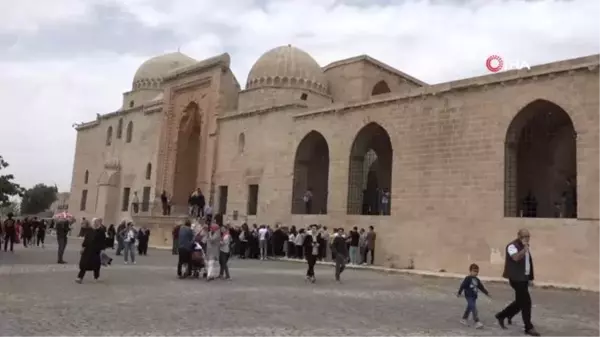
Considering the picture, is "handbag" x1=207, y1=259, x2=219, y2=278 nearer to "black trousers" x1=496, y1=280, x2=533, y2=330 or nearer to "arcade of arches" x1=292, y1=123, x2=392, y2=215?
"black trousers" x1=496, y1=280, x2=533, y2=330

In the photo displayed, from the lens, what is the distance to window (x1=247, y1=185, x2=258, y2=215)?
2213 cm

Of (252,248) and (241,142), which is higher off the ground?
(241,142)

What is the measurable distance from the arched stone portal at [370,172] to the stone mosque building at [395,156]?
0.06m

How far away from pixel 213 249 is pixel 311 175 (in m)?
10.3

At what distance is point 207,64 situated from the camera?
25.7 meters

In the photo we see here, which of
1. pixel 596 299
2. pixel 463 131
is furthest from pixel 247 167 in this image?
pixel 596 299

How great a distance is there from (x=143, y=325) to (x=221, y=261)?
213 inches

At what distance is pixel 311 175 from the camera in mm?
21234

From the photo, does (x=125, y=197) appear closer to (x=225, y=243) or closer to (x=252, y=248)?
(x=252, y=248)

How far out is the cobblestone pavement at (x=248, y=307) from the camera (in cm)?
612

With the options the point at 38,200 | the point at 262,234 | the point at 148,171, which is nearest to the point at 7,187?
the point at 148,171

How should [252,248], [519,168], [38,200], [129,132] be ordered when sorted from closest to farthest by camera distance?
1. [519,168]
2. [252,248]
3. [129,132]
4. [38,200]

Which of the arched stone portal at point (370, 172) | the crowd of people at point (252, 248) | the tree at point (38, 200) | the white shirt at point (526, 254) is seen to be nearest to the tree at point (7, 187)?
the crowd of people at point (252, 248)

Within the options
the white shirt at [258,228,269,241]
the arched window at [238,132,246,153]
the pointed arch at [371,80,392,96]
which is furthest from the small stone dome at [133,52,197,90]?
the white shirt at [258,228,269,241]
